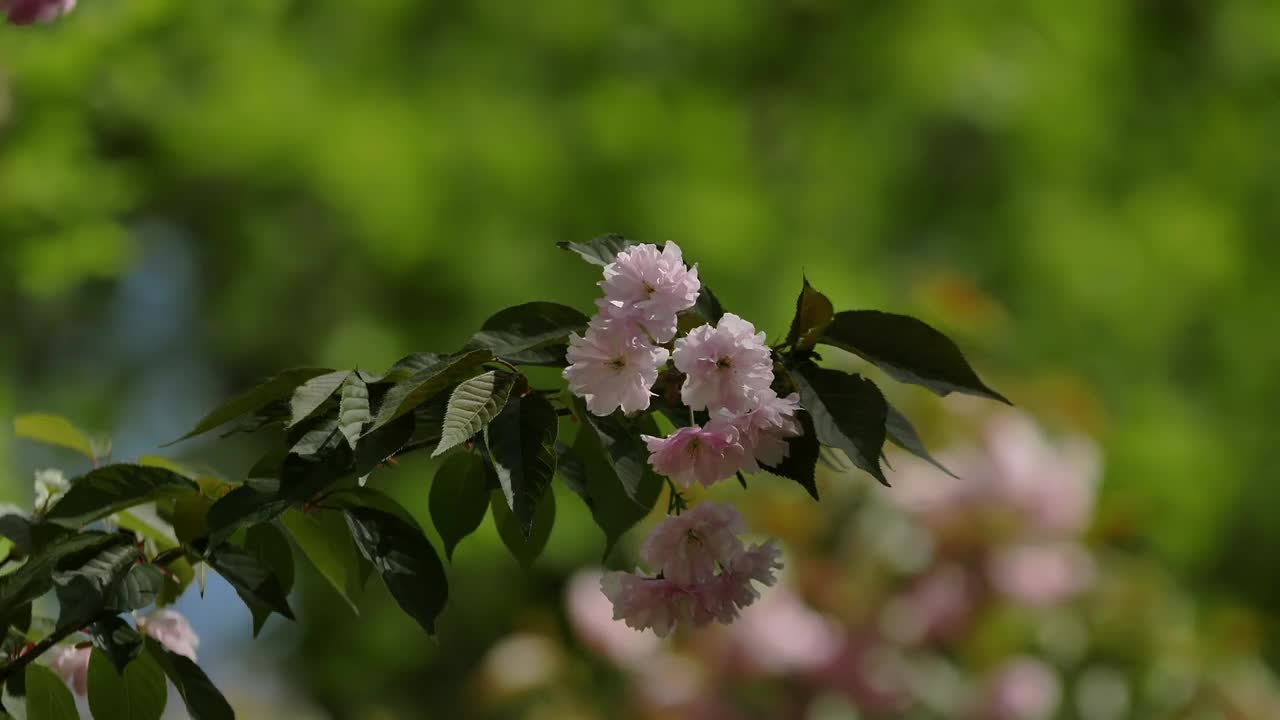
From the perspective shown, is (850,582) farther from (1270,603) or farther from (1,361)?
(1270,603)

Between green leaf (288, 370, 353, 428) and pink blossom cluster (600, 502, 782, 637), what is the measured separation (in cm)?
20

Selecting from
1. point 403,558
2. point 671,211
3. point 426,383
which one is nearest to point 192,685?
point 403,558

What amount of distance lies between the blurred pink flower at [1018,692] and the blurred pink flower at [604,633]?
75cm

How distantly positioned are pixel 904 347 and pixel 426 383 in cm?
28

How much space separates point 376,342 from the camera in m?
5.25

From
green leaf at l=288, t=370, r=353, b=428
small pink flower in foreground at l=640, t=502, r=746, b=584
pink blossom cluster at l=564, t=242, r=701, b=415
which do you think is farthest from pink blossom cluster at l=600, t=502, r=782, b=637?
green leaf at l=288, t=370, r=353, b=428

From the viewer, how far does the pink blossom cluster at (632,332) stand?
789 mm

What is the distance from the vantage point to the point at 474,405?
0.79 meters

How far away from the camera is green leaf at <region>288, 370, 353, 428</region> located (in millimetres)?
→ 783

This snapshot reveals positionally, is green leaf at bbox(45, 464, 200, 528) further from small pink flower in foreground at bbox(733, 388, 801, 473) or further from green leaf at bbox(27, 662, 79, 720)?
A: small pink flower in foreground at bbox(733, 388, 801, 473)

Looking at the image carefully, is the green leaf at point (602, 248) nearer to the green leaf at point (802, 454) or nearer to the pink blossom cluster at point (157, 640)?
the green leaf at point (802, 454)

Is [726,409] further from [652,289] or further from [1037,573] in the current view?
[1037,573]

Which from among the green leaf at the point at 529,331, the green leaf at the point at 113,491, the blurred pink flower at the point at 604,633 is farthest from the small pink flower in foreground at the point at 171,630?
the blurred pink flower at the point at 604,633

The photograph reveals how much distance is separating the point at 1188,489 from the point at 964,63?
1.89m
